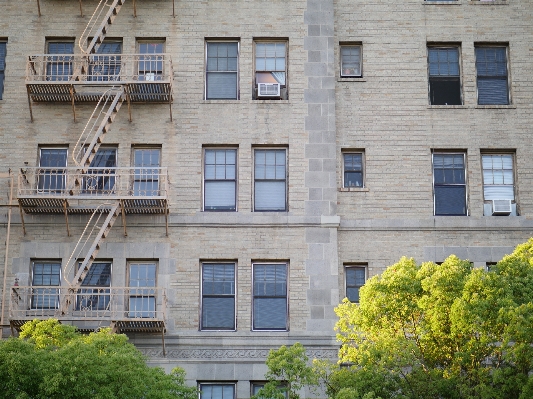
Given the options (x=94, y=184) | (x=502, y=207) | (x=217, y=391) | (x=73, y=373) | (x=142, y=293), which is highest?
(x=94, y=184)

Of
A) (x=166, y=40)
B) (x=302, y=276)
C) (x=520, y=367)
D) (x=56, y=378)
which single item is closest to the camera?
(x=56, y=378)

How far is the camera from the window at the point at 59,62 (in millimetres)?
37281

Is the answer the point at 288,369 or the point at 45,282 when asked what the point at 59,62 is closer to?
the point at 45,282

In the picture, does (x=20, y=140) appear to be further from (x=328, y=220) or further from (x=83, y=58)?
(x=328, y=220)

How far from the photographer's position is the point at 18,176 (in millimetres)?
35625

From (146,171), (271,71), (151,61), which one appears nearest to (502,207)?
(271,71)

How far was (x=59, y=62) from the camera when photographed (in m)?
37.4

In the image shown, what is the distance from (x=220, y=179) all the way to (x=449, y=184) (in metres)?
7.15

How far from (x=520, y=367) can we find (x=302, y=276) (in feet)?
28.1

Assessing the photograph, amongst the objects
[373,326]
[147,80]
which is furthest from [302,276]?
[147,80]

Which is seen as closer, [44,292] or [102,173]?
[44,292]

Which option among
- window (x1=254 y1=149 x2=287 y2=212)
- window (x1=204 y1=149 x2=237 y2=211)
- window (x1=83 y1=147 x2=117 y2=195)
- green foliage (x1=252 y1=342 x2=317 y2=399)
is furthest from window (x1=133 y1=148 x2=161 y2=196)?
green foliage (x1=252 y1=342 x2=317 y2=399)

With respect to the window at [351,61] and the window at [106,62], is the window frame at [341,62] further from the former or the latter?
the window at [106,62]

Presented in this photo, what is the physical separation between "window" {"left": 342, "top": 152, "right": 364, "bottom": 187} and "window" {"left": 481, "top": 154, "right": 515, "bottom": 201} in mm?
3881
